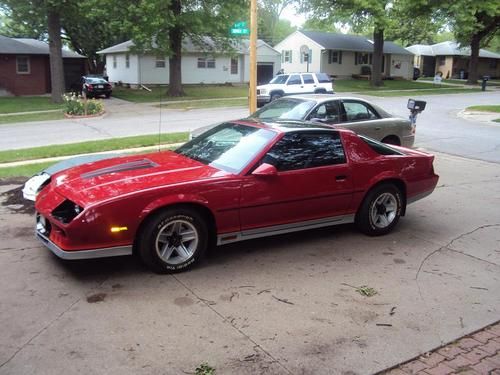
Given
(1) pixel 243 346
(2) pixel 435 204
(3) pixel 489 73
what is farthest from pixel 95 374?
(3) pixel 489 73

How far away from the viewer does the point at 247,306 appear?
4414 millimetres

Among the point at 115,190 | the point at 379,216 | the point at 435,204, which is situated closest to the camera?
the point at 115,190

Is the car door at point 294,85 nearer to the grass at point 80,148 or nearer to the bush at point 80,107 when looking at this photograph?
the bush at point 80,107

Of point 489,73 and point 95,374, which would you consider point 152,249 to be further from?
point 489,73

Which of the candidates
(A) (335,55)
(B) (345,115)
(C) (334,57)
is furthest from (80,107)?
(A) (335,55)

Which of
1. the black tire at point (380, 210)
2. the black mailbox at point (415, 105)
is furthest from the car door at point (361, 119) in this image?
the black tire at point (380, 210)

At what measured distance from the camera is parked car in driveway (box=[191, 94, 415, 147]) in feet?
32.7

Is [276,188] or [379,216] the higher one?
[276,188]

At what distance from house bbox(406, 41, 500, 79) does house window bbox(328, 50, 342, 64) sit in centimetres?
1469

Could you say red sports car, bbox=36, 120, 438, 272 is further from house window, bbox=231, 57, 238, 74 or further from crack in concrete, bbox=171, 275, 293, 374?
house window, bbox=231, 57, 238, 74

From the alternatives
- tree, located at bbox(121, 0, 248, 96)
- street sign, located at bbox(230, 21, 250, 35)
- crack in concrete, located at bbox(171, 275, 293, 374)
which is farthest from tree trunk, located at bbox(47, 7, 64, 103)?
crack in concrete, located at bbox(171, 275, 293, 374)

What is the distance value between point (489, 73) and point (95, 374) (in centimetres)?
7245

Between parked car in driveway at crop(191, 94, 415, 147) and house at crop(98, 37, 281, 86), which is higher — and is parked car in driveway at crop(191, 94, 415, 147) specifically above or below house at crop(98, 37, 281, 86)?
below

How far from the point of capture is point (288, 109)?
10.2 meters
